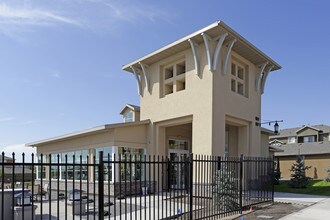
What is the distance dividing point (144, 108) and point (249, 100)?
691 cm

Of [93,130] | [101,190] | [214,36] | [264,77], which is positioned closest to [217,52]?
[214,36]

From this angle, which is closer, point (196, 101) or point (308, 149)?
point (196, 101)

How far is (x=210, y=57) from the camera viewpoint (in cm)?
1598

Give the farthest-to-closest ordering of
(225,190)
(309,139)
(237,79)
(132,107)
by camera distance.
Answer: (309,139), (132,107), (237,79), (225,190)

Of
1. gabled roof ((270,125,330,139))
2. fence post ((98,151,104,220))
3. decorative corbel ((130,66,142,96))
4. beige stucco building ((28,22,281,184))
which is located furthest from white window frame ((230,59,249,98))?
gabled roof ((270,125,330,139))

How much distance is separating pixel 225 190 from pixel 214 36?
28.6 feet

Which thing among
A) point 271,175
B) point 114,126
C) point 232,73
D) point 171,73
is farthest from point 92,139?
point 271,175

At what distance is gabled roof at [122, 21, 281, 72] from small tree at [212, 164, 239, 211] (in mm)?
7677

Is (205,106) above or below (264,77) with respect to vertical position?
below

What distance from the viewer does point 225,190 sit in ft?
35.2

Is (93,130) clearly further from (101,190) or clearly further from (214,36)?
(101,190)

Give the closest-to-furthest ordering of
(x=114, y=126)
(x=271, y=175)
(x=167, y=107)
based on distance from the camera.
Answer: (x=271, y=175), (x=114, y=126), (x=167, y=107)

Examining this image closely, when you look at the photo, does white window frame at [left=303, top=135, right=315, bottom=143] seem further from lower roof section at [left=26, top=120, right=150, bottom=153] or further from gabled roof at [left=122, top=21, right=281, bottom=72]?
lower roof section at [left=26, top=120, right=150, bottom=153]

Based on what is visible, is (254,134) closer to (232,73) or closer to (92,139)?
(232,73)
